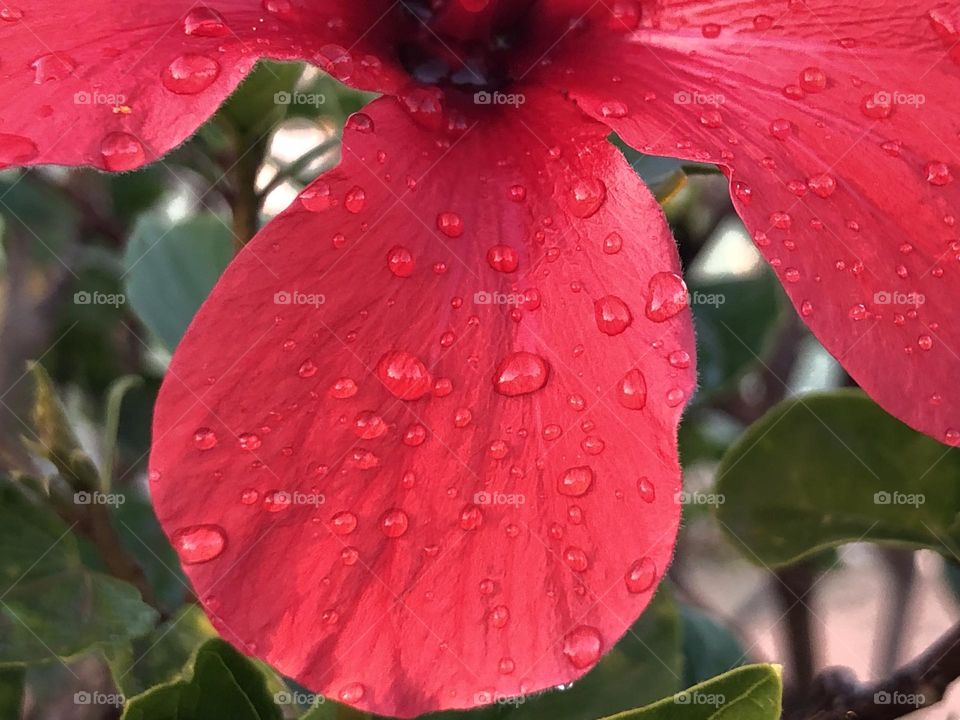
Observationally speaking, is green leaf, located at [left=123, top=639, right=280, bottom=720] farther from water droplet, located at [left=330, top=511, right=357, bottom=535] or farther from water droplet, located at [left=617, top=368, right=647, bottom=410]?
water droplet, located at [left=617, top=368, right=647, bottom=410]

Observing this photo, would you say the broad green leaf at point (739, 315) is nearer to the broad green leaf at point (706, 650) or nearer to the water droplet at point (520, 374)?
the broad green leaf at point (706, 650)

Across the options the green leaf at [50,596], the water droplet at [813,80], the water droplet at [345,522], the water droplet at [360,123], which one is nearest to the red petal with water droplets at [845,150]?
the water droplet at [813,80]

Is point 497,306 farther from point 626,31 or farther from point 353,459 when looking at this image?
point 626,31

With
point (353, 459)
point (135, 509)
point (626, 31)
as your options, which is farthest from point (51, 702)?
point (626, 31)

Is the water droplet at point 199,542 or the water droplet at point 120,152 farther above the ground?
the water droplet at point 120,152

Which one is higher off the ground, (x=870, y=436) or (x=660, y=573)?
(x=660, y=573)

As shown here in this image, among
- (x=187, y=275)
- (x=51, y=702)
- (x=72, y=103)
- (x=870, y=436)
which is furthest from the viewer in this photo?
(x=51, y=702)

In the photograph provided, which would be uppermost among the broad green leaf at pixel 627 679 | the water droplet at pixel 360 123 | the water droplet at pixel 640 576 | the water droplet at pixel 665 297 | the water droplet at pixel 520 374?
the water droplet at pixel 360 123
